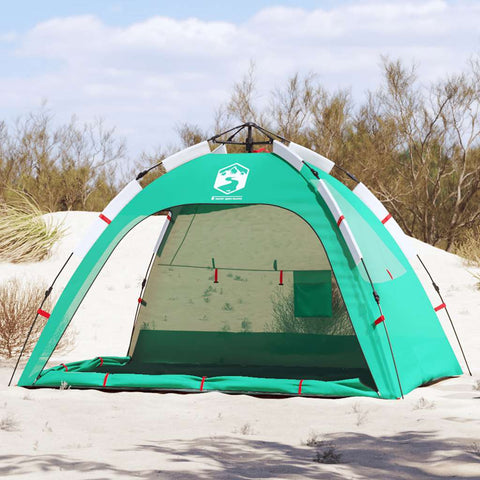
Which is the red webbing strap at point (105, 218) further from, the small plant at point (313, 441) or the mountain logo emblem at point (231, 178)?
the small plant at point (313, 441)

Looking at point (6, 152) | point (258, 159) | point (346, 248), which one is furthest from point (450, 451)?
point (6, 152)

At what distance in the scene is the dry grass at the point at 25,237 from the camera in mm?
15461

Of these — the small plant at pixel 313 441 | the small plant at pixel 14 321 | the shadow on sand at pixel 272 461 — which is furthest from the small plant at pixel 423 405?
the small plant at pixel 14 321

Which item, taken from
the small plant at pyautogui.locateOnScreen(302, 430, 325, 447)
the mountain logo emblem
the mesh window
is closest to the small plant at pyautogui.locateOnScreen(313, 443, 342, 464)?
the small plant at pyautogui.locateOnScreen(302, 430, 325, 447)

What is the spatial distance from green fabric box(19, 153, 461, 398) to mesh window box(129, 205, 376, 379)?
2.41ft

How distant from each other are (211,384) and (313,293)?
5.35 ft

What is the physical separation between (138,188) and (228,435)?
2.59 metres

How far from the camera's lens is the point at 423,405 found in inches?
210

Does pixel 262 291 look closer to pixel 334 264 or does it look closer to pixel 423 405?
pixel 334 264

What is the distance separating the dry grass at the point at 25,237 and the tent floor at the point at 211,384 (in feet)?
31.7

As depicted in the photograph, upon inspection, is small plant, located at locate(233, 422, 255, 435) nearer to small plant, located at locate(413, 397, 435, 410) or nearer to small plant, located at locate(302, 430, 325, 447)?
small plant, located at locate(302, 430, 325, 447)

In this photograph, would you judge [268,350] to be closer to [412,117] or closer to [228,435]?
[228,435]

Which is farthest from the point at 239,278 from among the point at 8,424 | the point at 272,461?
the point at 272,461

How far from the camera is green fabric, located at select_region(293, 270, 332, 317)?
705 centimetres
